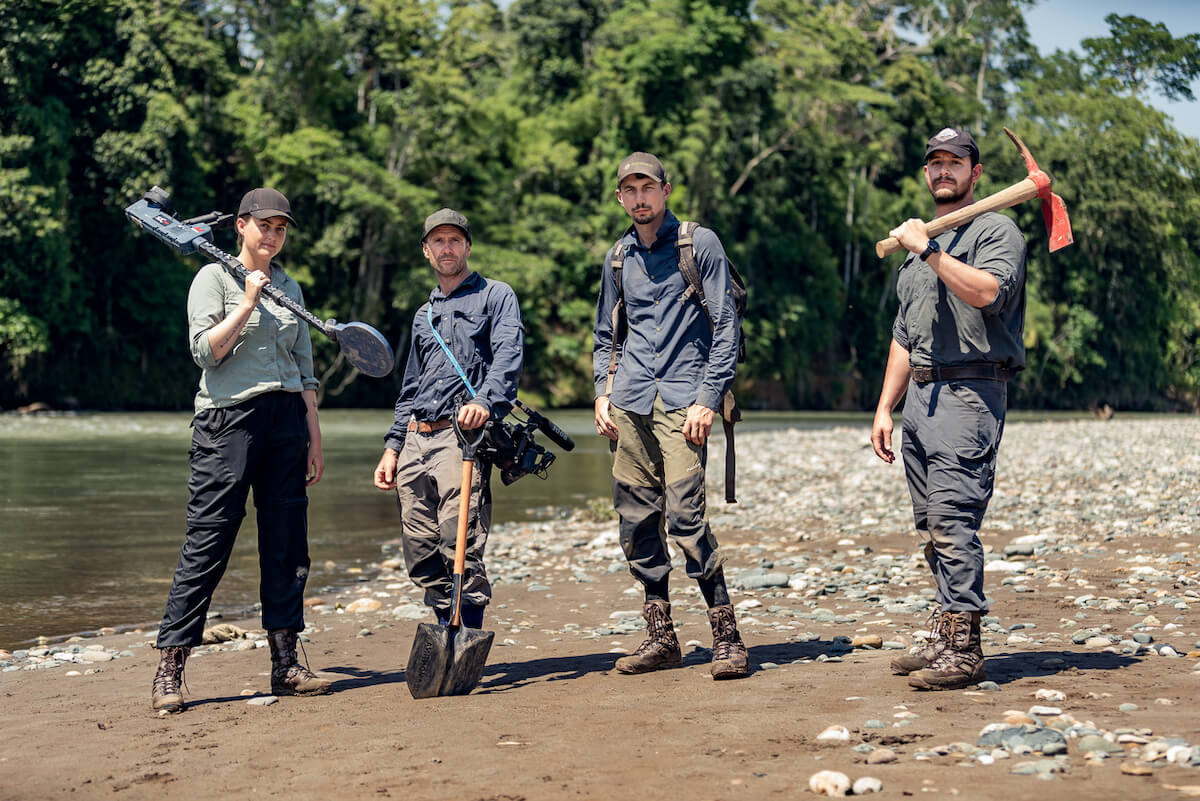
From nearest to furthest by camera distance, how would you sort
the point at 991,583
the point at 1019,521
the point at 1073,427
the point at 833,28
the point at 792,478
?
the point at 991,583
the point at 1019,521
the point at 792,478
the point at 1073,427
the point at 833,28

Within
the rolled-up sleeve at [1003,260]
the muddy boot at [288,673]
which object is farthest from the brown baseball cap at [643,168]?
the muddy boot at [288,673]

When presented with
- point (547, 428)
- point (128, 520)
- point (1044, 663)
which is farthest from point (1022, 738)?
point (128, 520)

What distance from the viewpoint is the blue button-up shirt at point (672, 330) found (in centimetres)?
581

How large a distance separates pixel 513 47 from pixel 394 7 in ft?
42.4

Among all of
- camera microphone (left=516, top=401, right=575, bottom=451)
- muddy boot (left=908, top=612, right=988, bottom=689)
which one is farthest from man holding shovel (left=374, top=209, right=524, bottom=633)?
muddy boot (left=908, top=612, right=988, bottom=689)

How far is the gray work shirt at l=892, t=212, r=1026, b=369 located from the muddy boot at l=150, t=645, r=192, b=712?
11.1 feet

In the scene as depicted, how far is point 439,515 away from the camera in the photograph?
19.4 ft

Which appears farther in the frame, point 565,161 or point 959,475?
point 565,161

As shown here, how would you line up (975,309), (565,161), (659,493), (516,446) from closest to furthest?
(975,309)
(516,446)
(659,493)
(565,161)

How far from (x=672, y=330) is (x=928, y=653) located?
182 cm

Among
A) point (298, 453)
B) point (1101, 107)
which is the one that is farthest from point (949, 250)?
point (1101, 107)

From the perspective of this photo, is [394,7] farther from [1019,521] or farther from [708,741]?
[708,741]

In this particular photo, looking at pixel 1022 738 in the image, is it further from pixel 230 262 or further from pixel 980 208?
pixel 230 262

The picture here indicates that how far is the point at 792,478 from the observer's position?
18672 millimetres
